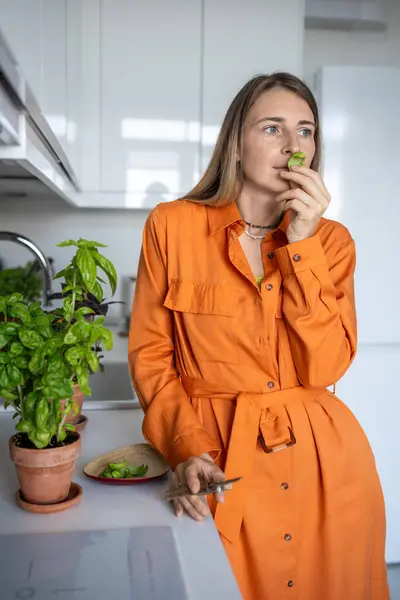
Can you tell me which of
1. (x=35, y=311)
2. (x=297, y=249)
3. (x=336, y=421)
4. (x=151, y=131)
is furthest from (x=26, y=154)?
(x=151, y=131)

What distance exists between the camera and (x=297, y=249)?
119cm

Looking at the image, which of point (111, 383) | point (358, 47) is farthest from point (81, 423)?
point (358, 47)

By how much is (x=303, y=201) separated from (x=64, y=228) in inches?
71.5

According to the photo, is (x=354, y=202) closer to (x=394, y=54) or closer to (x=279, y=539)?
(x=394, y=54)

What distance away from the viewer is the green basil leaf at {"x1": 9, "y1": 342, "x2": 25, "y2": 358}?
0.80 m

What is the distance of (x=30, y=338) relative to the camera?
0.81 metres

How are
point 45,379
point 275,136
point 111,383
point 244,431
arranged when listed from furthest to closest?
point 111,383, point 275,136, point 244,431, point 45,379

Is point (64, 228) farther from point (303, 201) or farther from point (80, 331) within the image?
point (80, 331)

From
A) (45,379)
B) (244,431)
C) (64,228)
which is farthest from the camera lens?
(64,228)

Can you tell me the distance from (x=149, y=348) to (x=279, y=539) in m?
0.42

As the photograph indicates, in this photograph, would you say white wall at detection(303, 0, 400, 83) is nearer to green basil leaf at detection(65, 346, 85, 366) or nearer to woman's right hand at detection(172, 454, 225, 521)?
woman's right hand at detection(172, 454, 225, 521)

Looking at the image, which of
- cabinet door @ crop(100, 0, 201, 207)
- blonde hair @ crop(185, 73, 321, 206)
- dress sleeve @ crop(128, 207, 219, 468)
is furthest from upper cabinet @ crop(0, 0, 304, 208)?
dress sleeve @ crop(128, 207, 219, 468)

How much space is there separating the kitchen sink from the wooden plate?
1001mm

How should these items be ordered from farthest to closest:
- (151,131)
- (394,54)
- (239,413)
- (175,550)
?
(394,54)
(151,131)
(239,413)
(175,550)
